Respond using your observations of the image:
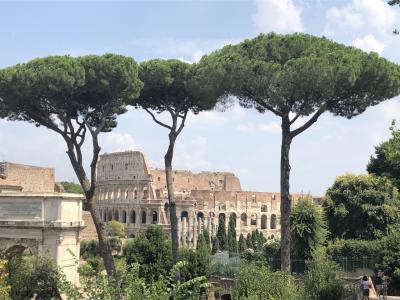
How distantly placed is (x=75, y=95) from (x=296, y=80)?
6.91 m

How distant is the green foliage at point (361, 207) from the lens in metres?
25.7

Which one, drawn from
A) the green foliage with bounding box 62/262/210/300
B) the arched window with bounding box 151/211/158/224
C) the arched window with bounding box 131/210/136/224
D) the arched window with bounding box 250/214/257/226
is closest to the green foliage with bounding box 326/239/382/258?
the green foliage with bounding box 62/262/210/300

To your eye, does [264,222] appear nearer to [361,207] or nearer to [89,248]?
[89,248]

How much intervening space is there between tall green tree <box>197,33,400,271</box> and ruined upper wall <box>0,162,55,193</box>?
19983 millimetres

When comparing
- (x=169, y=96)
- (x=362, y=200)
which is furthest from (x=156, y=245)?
(x=362, y=200)

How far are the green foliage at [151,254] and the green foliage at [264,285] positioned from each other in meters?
6.67

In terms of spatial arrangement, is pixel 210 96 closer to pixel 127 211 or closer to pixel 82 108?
pixel 82 108

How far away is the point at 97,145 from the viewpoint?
16.7 meters

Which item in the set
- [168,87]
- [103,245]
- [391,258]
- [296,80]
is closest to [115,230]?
[168,87]

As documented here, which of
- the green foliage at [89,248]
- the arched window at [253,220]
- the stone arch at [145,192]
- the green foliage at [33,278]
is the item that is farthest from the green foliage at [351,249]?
the stone arch at [145,192]

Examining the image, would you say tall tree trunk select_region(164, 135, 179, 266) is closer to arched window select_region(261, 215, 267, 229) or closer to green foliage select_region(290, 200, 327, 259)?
green foliage select_region(290, 200, 327, 259)

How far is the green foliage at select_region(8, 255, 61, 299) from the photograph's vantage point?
14.6m

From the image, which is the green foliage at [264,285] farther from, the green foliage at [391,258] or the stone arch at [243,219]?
the stone arch at [243,219]

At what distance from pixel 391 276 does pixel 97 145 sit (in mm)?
9694
